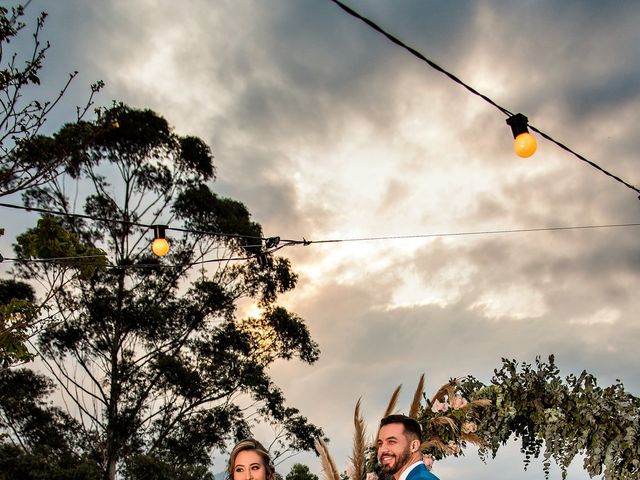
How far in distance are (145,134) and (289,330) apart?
6.38m

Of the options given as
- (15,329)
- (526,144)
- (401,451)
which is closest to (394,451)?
(401,451)

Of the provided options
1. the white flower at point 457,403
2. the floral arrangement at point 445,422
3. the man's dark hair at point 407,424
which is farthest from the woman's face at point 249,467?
the white flower at point 457,403

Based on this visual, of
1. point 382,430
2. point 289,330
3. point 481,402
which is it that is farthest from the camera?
point 289,330

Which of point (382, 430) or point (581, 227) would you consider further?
point (581, 227)

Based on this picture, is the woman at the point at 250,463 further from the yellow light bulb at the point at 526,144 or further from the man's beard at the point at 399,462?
the yellow light bulb at the point at 526,144

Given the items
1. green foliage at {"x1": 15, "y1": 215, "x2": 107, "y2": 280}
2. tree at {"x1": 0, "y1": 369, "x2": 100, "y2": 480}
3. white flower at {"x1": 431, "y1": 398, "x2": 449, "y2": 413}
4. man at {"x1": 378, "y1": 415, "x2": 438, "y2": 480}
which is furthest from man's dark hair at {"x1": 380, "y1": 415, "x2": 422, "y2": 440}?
tree at {"x1": 0, "y1": 369, "x2": 100, "y2": 480}

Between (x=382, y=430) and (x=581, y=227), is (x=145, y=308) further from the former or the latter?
(x=382, y=430)

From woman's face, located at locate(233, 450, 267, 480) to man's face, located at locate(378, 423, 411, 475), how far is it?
0.91 meters

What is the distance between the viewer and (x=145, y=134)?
16.2 m

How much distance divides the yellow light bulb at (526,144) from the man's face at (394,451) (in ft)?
7.08

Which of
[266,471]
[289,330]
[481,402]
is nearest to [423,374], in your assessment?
[481,402]

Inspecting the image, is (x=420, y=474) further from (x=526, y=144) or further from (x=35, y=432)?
(x=35, y=432)

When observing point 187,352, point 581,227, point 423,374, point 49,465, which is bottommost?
point 423,374

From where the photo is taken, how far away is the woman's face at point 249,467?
9.30 feet
